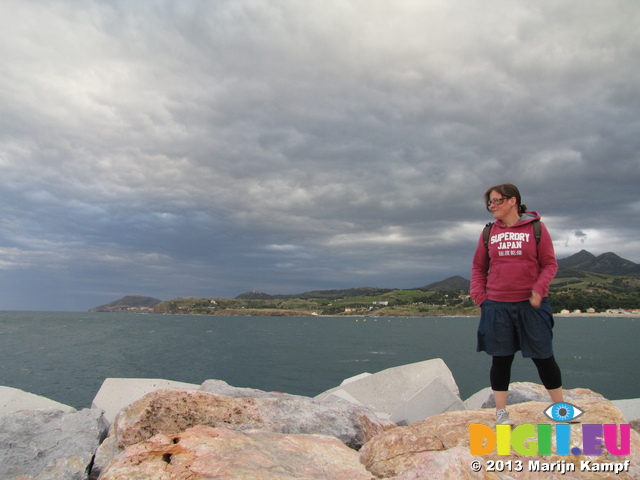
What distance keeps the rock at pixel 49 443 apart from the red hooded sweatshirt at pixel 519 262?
18.2ft

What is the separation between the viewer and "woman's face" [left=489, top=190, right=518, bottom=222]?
16.2 ft

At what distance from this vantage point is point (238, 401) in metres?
5.50

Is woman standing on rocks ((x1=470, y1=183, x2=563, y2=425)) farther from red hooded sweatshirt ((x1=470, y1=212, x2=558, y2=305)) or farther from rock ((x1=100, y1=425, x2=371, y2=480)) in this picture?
rock ((x1=100, y1=425, x2=371, y2=480))

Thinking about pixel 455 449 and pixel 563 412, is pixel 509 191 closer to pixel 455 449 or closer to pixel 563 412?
pixel 563 412

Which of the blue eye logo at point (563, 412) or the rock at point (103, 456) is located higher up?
the blue eye logo at point (563, 412)

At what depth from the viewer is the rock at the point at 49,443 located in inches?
209

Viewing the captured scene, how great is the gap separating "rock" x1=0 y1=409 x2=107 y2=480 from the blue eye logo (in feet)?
18.6

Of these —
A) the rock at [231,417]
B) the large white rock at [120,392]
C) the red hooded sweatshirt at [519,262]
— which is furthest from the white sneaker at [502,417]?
the large white rock at [120,392]

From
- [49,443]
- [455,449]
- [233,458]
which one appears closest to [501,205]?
[455,449]

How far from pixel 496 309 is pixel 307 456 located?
2.67 metres

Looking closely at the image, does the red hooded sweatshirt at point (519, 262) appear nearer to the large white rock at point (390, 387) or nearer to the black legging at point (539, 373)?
the black legging at point (539, 373)

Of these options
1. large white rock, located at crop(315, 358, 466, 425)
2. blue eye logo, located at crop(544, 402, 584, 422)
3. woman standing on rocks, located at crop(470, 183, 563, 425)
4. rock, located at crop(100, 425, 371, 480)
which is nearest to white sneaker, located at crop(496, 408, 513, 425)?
woman standing on rocks, located at crop(470, 183, 563, 425)

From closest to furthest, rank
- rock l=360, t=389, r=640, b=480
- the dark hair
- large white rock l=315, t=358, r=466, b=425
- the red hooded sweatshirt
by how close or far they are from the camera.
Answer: rock l=360, t=389, r=640, b=480
the red hooded sweatshirt
the dark hair
large white rock l=315, t=358, r=466, b=425

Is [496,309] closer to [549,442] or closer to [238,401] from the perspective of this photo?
[549,442]
